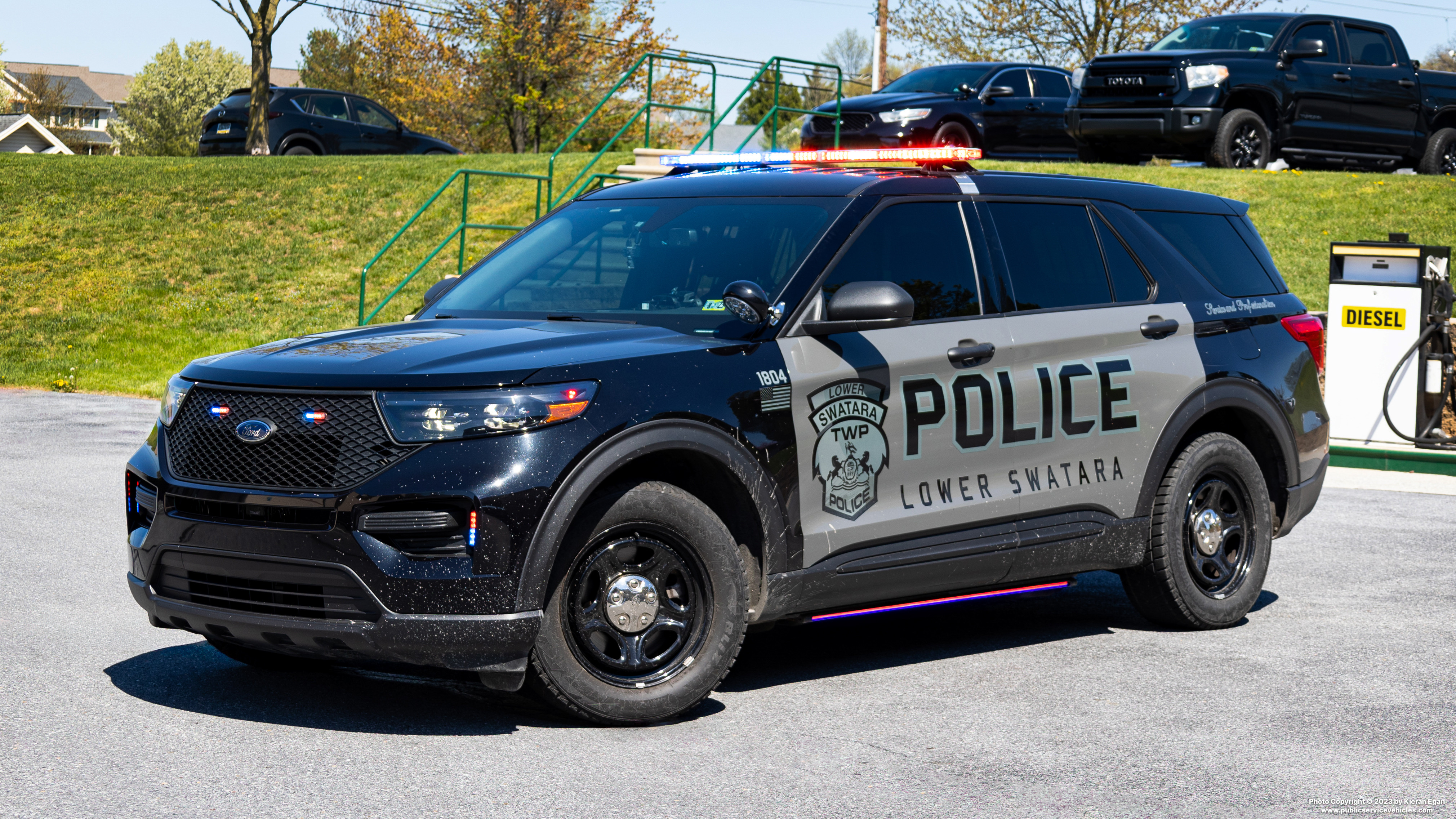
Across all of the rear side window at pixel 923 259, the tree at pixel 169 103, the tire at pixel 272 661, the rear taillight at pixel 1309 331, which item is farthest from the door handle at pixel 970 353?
the tree at pixel 169 103

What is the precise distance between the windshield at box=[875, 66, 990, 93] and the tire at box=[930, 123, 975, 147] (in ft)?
1.78

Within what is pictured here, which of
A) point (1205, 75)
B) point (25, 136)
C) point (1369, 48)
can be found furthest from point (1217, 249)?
point (25, 136)

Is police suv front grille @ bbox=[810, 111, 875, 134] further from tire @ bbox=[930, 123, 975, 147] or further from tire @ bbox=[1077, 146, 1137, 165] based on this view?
tire @ bbox=[1077, 146, 1137, 165]

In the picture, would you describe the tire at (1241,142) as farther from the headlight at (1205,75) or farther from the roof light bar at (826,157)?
the roof light bar at (826,157)

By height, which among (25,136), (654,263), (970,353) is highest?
(25,136)

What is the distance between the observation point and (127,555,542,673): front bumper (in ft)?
15.2

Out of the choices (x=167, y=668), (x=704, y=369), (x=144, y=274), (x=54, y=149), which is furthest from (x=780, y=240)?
(x=54, y=149)

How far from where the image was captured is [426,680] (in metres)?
5.64

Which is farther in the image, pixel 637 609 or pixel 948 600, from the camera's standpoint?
pixel 948 600

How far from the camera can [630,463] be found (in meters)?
4.93

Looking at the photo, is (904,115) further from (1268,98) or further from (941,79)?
(1268,98)

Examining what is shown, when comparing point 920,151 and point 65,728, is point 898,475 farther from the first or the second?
point 65,728

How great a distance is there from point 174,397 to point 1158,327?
12.9ft

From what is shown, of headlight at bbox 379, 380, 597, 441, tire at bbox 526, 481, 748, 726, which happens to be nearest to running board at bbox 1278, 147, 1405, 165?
tire at bbox 526, 481, 748, 726
